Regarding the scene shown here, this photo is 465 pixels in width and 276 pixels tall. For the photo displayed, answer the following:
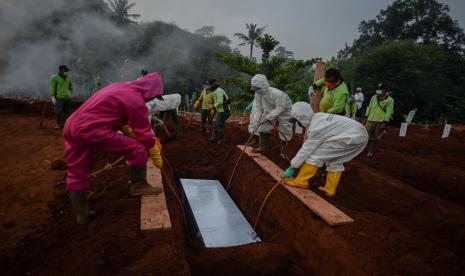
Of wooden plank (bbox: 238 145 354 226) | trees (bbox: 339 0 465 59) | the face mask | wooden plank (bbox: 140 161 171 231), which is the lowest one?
wooden plank (bbox: 140 161 171 231)

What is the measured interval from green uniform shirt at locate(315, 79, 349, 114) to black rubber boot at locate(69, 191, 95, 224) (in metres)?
3.67

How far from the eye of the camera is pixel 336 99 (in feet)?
15.5

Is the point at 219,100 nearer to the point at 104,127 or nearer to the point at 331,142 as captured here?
the point at 331,142

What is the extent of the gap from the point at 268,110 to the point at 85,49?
19353 millimetres

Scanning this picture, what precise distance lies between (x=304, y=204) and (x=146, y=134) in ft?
6.90

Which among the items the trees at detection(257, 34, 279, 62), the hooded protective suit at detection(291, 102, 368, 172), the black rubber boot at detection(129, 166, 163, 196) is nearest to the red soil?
the black rubber boot at detection(129, 166, 163, 196)

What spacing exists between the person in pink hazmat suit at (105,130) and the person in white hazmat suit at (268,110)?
110 inches

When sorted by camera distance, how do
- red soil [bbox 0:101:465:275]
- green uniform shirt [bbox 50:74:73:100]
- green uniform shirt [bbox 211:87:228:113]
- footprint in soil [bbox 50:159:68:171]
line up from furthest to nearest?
green uniform shirt [bbox 50:74:73:100] → green uniform shirt [bbox 211:87:228:113] → footprint in soil [bbox 50:159:68:171] → red soil [bbox 0:101:465:275]

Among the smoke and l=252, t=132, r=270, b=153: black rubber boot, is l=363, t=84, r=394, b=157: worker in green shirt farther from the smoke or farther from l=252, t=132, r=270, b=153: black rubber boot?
the smoke

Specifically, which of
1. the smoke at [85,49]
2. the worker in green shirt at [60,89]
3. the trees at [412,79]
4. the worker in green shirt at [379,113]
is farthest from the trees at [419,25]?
the worker in green shirt at [60,89]

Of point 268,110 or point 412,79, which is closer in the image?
point 268,110

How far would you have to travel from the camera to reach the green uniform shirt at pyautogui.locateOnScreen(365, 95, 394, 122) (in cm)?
764

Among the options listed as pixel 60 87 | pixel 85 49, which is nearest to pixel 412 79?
pixel 60 87

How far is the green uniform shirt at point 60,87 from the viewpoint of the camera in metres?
7.61
